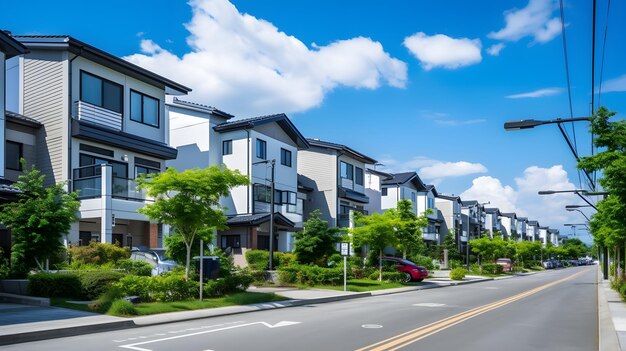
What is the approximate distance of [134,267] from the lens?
23.5 metres

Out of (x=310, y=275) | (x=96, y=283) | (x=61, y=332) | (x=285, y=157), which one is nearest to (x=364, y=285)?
(x=310, y=275)

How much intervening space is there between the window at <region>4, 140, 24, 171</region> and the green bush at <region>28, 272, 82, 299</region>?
9.38 metres

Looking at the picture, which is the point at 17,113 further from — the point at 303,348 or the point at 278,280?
the point at 303,348

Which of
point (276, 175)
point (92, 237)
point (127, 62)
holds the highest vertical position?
point (127, 62)

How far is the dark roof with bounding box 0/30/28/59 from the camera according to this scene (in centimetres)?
2223

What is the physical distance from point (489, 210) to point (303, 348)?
109 meters

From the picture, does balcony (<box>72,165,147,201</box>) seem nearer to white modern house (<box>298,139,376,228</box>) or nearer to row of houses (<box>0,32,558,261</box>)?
row of houses (<box>0,32,558,261</box>)

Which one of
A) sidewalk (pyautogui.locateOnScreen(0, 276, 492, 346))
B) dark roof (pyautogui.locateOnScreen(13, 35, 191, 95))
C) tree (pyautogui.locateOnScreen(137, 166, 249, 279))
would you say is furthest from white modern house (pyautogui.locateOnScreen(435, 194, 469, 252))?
tree (pyautogui.locateOnScreen(137, 166, 249, 279))

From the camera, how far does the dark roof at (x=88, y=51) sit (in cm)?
2669

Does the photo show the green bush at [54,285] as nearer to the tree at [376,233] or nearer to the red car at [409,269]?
the tree at [376,233]

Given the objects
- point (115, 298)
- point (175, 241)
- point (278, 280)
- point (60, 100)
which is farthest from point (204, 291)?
point (60, 100)

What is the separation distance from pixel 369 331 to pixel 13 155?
2061 centimetres

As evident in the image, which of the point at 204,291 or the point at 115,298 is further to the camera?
the point at 204,291

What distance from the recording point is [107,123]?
1129 inches
